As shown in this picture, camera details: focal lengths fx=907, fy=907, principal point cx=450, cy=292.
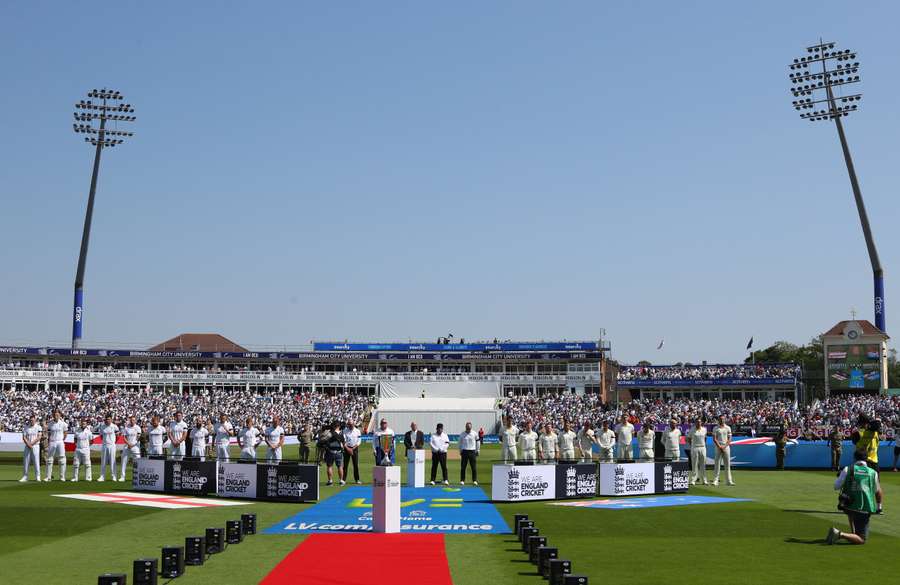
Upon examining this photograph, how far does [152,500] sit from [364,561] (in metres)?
10.3

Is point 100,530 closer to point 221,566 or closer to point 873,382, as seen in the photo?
point 221,566

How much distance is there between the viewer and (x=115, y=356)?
102 meters

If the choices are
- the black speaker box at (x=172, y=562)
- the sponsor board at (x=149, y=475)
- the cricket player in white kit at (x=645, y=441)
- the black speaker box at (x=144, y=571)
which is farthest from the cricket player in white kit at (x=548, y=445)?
the black speaker box at (x=144, y=571)

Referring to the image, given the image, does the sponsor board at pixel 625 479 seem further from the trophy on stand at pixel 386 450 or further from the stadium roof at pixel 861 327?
the stadium roof at pixel 861 327

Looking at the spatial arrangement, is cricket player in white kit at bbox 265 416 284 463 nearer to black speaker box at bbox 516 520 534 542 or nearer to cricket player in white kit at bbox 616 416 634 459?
cricket player in white kit at bbox 616 416 634 459

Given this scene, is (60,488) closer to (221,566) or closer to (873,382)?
(221,566)

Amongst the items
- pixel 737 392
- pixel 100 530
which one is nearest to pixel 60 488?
pixel 100 530

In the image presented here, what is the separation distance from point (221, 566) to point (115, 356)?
9653 cm

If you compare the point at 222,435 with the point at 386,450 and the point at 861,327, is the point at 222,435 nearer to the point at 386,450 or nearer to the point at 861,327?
the point at 386,450

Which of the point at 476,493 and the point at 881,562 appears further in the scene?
the point at 476,493

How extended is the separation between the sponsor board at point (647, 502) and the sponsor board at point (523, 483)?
1.75 feet

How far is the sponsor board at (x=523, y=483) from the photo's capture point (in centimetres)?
2011

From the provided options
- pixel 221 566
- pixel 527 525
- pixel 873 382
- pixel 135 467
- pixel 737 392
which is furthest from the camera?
pixel 737 392

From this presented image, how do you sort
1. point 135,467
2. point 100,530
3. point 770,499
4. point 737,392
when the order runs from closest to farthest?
point 100,530 < point 770,499 < point 135,467 < point 737,392
